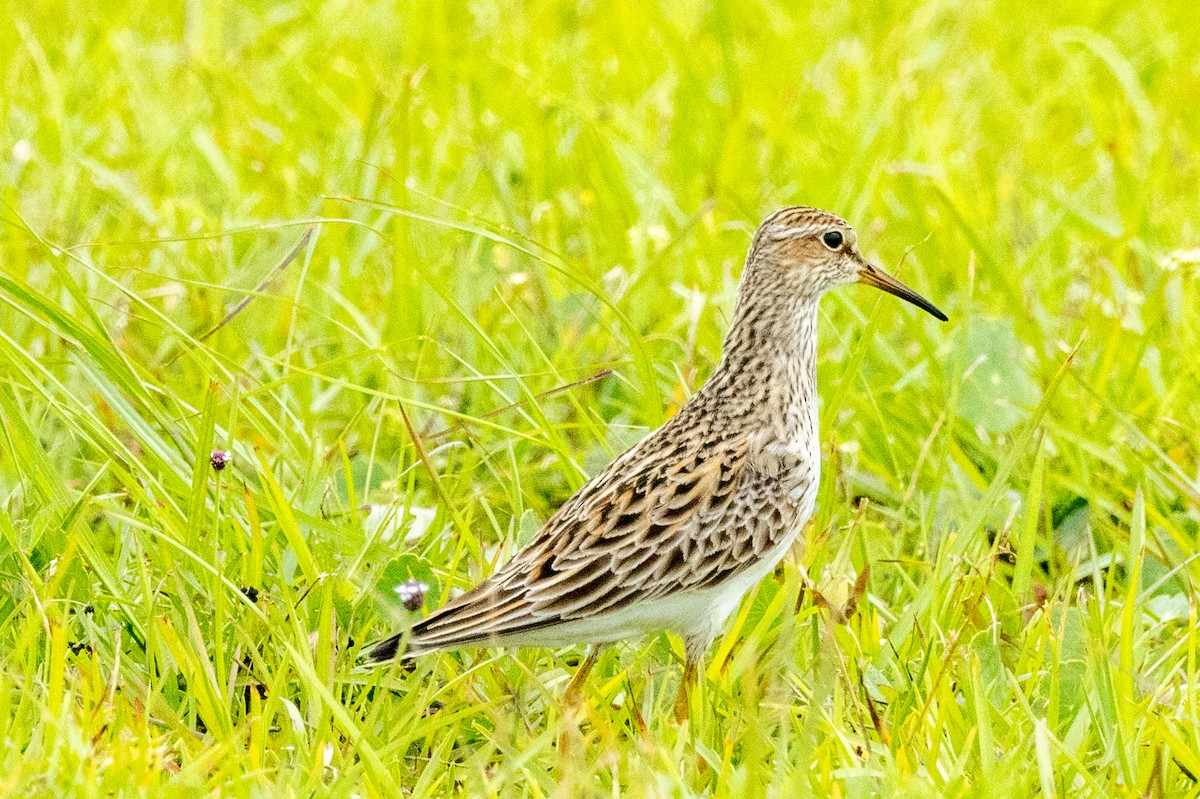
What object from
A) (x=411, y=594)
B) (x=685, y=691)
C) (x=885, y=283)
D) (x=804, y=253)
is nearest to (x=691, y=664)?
(x=685, y=691)

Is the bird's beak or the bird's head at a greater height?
the bird's head

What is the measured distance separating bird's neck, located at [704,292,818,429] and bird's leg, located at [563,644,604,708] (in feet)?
2.59

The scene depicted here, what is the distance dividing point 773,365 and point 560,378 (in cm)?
89

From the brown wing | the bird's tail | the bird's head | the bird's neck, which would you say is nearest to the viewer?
the bird's tail

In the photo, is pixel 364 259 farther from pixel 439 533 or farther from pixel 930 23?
pixel 930 23

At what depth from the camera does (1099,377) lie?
6.17 metres

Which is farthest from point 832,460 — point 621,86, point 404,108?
point 621,86

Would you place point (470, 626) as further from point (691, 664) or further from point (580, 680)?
point (691, 664)

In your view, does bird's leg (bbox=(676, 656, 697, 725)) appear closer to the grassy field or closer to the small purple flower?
the grassy field

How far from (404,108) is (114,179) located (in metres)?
1.37

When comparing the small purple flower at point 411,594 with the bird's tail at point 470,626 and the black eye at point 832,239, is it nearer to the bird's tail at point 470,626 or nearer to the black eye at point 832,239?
the bird's tail at point 470,626


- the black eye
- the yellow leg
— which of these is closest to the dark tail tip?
the yellow leg

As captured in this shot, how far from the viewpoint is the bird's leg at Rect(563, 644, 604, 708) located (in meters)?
4.42

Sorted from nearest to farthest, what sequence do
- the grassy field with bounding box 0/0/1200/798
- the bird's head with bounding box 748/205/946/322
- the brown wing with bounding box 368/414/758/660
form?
the grassy field with bounding box 0/0/1200/798 < the brown wing with bounding box 368/414/758/660 < the bird's head with bounding box 748/205/946/322
